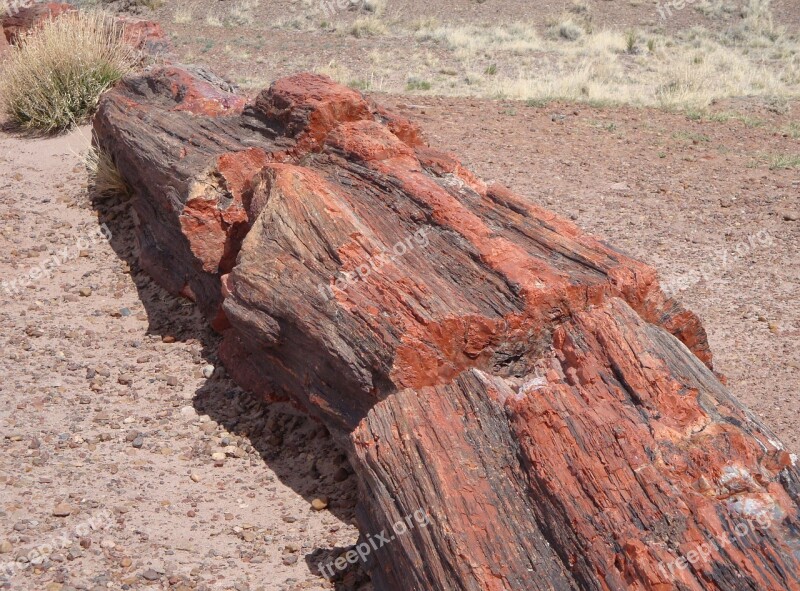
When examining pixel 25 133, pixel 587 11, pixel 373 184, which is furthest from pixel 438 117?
pixel 587 11

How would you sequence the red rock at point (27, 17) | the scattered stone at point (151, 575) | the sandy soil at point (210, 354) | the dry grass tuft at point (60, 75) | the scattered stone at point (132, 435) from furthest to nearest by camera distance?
the red rock at point (27, 17)
the dry grass tuft at point (60, 75)
the scattered stone at point (132, 435)
the sandy soil at point (210, 354)
the scattered stone at point (151, 575)

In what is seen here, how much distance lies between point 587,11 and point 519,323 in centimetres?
2127

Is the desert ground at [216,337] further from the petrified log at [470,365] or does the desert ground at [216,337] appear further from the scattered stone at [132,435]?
the petrified log at [470,365]

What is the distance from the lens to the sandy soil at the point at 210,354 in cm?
414

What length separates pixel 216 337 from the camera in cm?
600

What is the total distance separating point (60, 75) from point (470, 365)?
6.83 m

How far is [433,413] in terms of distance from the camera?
11.7ft

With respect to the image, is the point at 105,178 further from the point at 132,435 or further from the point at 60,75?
the point at 132,435

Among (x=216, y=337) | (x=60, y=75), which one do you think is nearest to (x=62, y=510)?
(x=216, y=337)

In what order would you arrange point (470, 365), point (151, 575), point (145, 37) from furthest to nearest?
point (145, 37) < point (470, 365) < point (151, 575)

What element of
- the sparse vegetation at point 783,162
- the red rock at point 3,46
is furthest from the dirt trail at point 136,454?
the sparse vegetation at point 783,162

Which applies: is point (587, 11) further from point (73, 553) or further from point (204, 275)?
point (73, 553)

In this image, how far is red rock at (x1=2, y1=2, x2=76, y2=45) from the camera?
1140cm

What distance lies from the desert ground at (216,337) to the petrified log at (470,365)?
41cm
